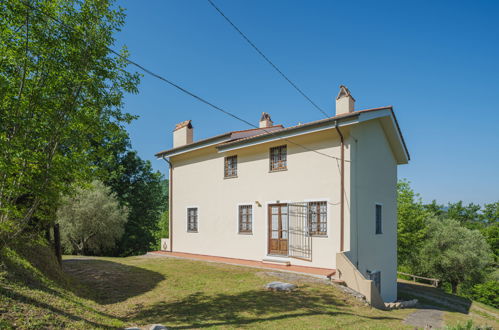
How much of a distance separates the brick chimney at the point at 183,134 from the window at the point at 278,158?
671 centimetres

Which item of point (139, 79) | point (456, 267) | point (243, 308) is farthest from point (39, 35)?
point (456, 267)

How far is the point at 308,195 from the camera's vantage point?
12742mm

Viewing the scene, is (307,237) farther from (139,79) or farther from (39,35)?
(39,35)

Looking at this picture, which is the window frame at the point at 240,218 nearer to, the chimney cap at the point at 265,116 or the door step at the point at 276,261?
the door step at the point at 276,261

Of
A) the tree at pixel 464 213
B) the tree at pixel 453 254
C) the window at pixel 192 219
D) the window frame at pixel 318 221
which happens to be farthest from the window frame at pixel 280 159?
the tree at pixel 464 213

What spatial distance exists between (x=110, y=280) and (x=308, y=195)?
24.7ft

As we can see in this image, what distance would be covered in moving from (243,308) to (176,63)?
6302 mm

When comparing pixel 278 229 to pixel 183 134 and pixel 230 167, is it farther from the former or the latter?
pixel 183 134

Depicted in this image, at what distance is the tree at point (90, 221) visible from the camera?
2106 cm

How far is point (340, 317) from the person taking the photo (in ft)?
24.3

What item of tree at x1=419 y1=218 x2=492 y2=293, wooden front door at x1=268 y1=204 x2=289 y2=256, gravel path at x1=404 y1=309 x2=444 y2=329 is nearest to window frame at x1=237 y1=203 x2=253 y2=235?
wooden front door at x1=268 y1=204 x2=289 y2=256

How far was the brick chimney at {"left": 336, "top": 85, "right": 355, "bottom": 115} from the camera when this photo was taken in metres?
13.3

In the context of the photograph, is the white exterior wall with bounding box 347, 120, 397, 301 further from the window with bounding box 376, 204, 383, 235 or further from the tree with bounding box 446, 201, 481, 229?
the tree with bounding box 446, 201, 481, 229

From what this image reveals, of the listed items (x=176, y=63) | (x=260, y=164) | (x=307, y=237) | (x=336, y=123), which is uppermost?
(x=176, y=63)
